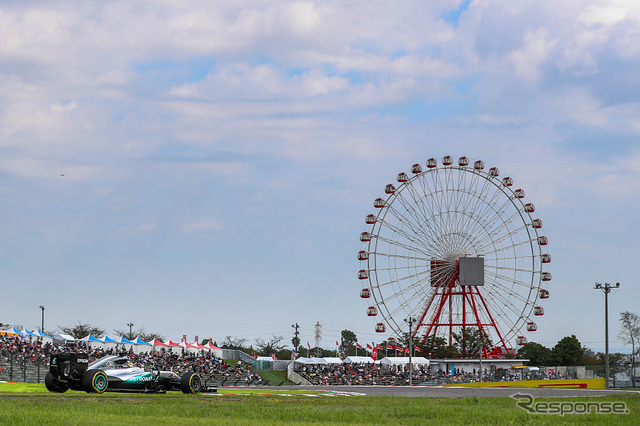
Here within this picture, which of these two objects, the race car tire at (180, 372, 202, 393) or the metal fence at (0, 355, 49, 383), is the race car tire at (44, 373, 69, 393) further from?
the metal fence at (0, 355, 49, 383)

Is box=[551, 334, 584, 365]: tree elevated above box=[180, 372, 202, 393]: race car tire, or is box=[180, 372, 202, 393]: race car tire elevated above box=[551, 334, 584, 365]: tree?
box=[180, 372, 202, 393]: race car tire

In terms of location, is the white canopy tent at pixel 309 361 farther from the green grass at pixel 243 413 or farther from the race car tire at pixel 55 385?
the green grass at pixel 243 413

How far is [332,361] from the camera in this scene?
86188mm

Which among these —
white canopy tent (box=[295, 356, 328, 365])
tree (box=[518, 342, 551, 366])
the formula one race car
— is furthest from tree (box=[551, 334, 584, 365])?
the formula one race car

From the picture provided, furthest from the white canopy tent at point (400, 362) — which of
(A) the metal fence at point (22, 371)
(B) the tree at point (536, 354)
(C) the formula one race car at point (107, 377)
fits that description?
(C) the formula one race car at point (107, 377)

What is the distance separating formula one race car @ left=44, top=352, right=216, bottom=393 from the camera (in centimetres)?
3064

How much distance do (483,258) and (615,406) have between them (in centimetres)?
6177

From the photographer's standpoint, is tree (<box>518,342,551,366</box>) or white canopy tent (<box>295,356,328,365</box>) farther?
tree (<box>518,342,551,366</box>)

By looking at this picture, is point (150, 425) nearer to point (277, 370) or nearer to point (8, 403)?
point (8, 403)

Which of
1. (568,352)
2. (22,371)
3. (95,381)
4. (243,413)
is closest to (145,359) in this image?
(22,371)

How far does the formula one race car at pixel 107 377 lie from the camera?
1206 inches

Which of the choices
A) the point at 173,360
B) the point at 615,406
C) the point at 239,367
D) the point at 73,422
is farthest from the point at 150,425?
the point at 239,367

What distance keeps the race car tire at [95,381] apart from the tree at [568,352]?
10283 cm

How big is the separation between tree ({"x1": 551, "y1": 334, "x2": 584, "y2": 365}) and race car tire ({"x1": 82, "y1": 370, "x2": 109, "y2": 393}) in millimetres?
102833
